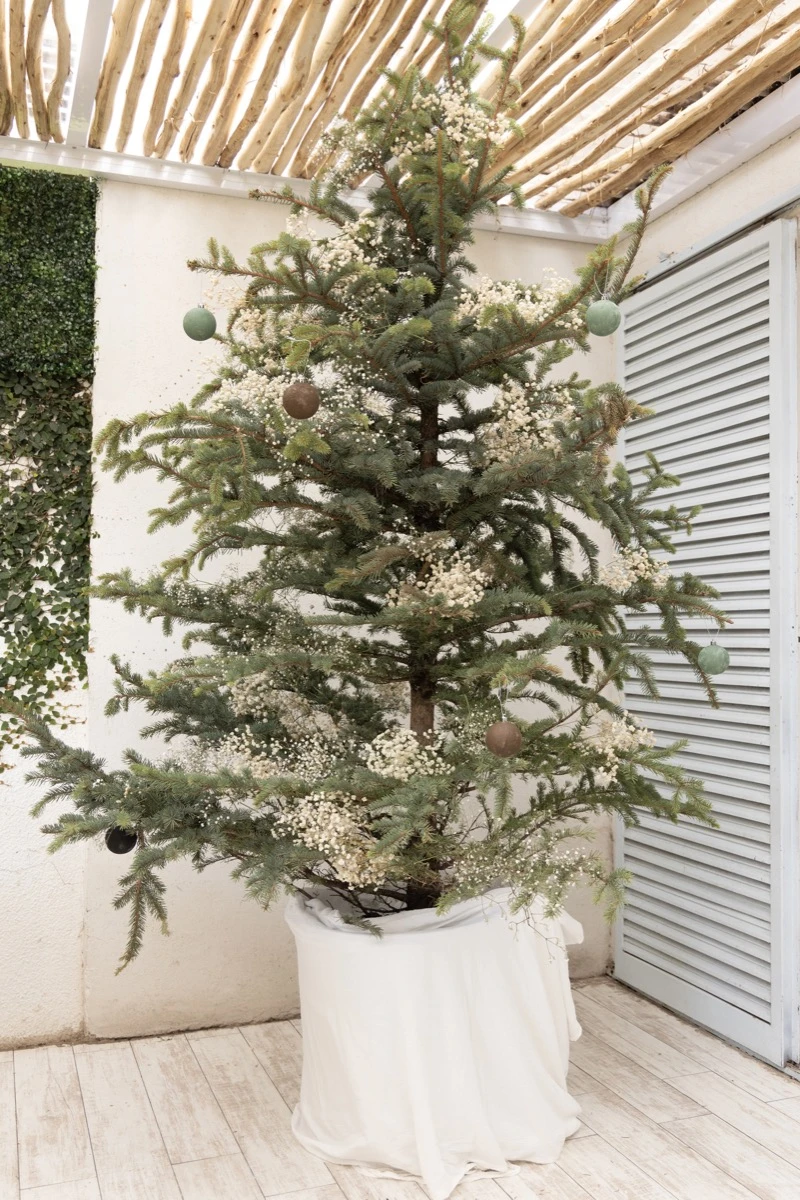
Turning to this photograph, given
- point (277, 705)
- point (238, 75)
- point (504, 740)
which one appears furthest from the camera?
point (238, 75)

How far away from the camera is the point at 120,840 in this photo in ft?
7.14

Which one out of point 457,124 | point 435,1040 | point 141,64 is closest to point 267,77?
point 141,64

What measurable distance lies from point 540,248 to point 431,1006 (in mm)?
2525

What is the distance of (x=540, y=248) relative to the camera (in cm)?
362

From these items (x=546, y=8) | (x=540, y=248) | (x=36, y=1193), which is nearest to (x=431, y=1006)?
(x=36, y=1193)

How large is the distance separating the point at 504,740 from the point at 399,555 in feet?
1.59

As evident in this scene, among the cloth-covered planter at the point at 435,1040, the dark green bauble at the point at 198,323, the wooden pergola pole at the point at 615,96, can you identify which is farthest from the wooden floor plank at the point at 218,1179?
the wooden pergola pole at the point at 615,96

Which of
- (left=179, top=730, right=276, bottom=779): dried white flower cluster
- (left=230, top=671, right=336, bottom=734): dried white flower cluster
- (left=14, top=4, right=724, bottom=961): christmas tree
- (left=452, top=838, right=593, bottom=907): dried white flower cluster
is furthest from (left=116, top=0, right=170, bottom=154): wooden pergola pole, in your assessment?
(left=452, top=838, right=593, bottom=907): dried white flower cluster

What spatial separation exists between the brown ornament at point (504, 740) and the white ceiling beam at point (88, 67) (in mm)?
1819

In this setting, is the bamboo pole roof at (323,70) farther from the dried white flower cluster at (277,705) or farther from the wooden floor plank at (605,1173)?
the wooden floor plank at (605,1173)

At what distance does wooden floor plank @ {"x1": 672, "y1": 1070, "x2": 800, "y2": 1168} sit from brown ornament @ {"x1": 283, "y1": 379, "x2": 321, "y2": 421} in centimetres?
196

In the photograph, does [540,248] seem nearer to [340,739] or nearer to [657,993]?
[340,739]

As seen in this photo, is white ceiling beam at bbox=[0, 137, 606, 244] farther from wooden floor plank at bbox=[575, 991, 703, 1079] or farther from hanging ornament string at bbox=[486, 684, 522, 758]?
wooden floor plank at bbox=[575, 991, 703, 1079]

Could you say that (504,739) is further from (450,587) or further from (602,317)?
(602,317)
